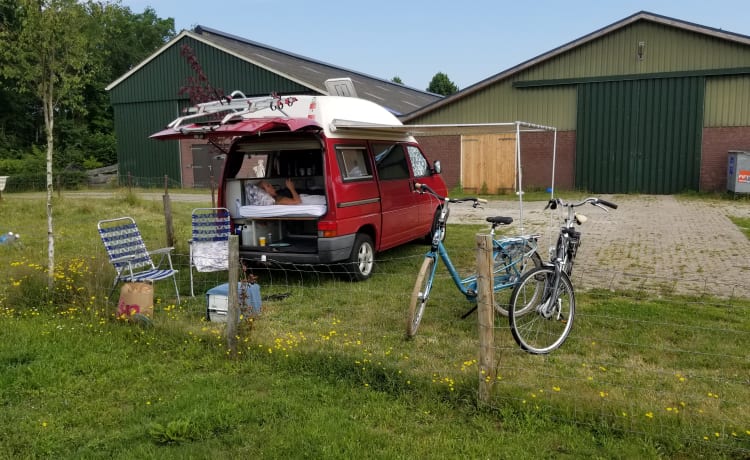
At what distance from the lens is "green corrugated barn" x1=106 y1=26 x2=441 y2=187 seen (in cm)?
2489

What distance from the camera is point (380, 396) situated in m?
3.86

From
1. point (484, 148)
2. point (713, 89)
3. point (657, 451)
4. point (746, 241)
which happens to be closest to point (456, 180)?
point (484, 148)

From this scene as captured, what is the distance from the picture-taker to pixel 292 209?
6992mm

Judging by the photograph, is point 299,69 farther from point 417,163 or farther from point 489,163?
point 417,163

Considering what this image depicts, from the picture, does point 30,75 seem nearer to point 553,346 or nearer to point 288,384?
point 288,384

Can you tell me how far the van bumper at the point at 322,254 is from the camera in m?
6.78

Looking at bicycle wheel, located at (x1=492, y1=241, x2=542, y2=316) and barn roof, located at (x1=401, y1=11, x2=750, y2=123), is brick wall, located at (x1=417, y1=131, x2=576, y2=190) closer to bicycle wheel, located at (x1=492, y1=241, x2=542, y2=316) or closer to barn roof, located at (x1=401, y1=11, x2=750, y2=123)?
barn roof, located at (x1=401, y1=11, x2=750, y2=123)

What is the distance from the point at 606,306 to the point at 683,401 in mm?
2298

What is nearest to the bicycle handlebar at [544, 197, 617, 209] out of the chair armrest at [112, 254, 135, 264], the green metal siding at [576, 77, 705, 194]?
the chair armrest at [112, 254, 135, 264]

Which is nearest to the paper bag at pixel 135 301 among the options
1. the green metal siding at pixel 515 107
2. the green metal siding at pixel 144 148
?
the green metal siding at pixel 515 107

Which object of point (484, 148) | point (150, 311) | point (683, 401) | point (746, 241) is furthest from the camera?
point (484, 148)

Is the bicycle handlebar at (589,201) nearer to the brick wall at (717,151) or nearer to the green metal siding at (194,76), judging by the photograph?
the brick wall at (717,151)

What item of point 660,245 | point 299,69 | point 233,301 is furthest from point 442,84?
point 233,301

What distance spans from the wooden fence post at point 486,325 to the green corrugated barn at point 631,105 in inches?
701
